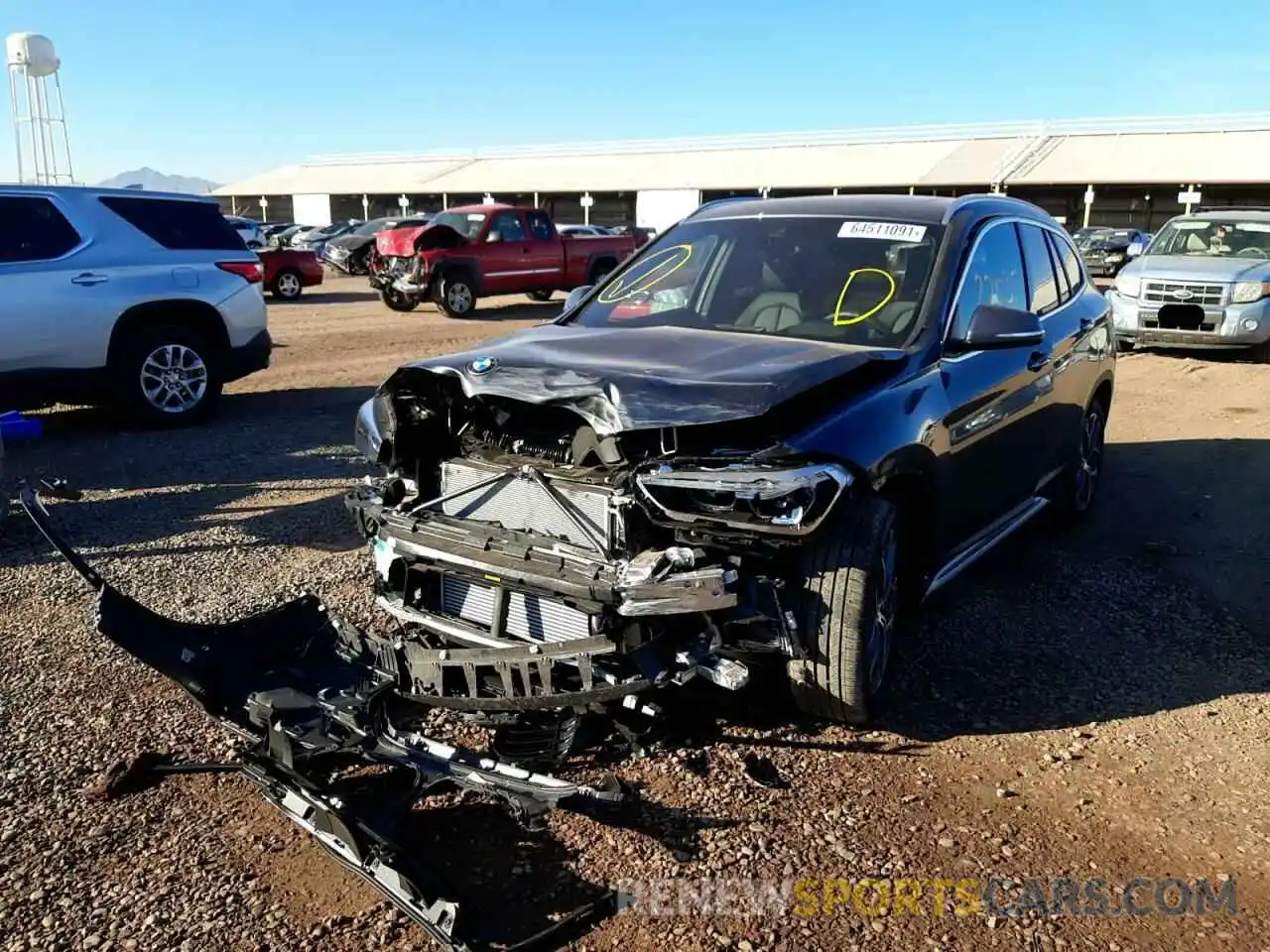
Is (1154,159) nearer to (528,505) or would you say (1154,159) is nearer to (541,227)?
(541,227)

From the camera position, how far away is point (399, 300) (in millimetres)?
17906

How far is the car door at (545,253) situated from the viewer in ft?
60.7

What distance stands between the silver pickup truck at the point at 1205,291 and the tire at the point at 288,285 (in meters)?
15.8

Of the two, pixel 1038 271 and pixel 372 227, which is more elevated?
pixel 372 227

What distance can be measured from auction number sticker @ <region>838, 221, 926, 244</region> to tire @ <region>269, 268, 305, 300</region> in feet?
62.0

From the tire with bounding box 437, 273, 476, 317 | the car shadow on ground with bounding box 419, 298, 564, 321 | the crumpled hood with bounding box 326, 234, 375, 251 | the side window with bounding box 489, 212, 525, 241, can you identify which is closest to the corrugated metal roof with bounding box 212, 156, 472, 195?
the crumpled hood with bounding box 326, 234, 375, 251

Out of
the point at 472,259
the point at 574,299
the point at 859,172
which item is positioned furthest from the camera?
the point at 859,172

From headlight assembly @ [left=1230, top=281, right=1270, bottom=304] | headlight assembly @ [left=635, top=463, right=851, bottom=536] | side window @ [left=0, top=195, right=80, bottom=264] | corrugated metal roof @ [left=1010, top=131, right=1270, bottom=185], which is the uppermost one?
corrugated metal roof @ [left=1010, top=131, right=1270, bottom=185]

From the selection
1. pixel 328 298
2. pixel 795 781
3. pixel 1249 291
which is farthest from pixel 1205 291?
pixel 328 298

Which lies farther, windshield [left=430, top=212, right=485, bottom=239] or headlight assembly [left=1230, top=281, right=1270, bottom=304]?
windshield [left=430, top=212, right=485, bottom=239]

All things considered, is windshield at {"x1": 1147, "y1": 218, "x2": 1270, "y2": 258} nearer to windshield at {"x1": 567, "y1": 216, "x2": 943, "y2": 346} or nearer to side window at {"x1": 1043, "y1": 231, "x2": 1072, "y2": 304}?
side window at {"x1": 1043, "y1": 231, "x2": 1072, "y2": 304}

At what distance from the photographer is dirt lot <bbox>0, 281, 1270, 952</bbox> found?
270cm

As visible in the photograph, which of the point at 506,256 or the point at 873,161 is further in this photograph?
the point at 873,161

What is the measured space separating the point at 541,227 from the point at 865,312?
15232 millimetres
